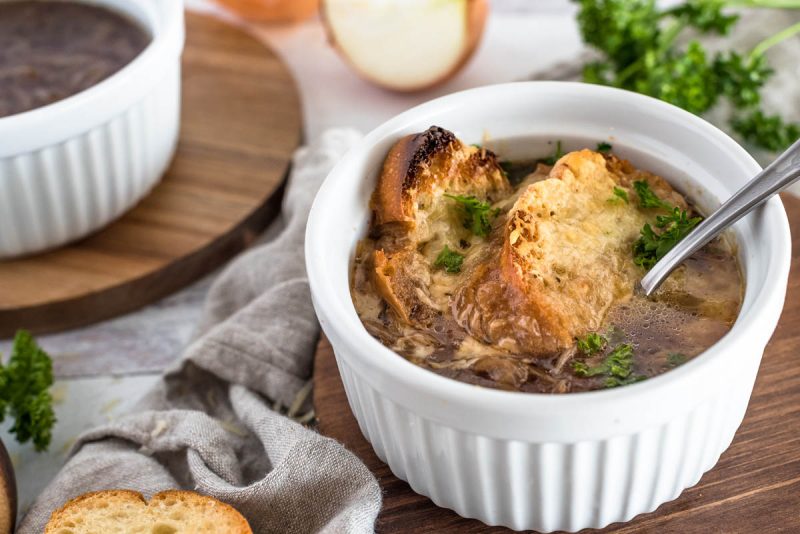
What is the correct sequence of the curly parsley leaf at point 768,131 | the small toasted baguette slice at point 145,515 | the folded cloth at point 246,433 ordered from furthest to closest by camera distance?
the curly parsley leaf at point 768,131
the folded cloth at point 246,433
the small toasted baguette slice at point 145,515

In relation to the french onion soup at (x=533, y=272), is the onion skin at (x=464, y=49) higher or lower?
lower

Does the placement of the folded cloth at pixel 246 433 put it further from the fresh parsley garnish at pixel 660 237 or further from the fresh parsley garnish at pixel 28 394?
the fresh parsley garnish at pixel 660 237

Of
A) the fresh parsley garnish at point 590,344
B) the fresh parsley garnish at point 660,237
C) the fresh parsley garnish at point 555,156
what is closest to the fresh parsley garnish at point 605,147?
the fresh parsley garnish at point 555,156

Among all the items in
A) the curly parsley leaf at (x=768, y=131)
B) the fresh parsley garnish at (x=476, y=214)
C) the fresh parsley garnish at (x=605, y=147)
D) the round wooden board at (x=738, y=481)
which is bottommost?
the round wooden board at (x=738, y=481)

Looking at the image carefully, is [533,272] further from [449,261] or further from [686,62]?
[686,62]

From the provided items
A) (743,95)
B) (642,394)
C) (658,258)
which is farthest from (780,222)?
(743,95)

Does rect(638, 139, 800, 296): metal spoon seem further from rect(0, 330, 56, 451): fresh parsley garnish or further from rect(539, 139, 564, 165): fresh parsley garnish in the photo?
rect(0, 330, 56, 451): fresh parsley garnish

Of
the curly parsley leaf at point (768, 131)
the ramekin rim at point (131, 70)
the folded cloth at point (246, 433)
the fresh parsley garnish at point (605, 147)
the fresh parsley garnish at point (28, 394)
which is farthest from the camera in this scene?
the curly parsley leaf at point (768, 131)
